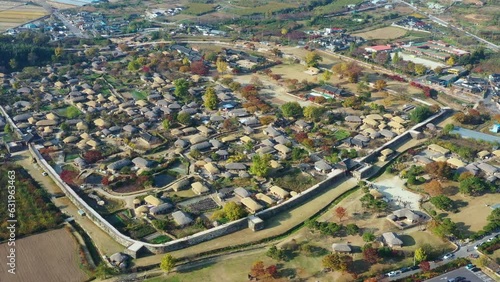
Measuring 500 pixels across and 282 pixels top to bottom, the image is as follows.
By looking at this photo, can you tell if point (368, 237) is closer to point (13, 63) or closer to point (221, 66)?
point (221, 66)

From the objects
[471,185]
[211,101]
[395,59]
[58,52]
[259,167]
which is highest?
[58,52]

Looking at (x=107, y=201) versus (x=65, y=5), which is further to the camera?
(x=65, y=5)

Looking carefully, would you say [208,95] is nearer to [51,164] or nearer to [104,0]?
[51,164]

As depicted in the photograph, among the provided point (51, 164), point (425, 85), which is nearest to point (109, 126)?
point (51, 164)

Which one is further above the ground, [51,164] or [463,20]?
[463,20]

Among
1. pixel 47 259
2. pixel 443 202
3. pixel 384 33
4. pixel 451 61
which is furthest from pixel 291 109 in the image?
pixel 384 33

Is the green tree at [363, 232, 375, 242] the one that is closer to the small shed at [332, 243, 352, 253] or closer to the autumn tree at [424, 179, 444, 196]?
the small shed at [332, 243, 352, 253]
